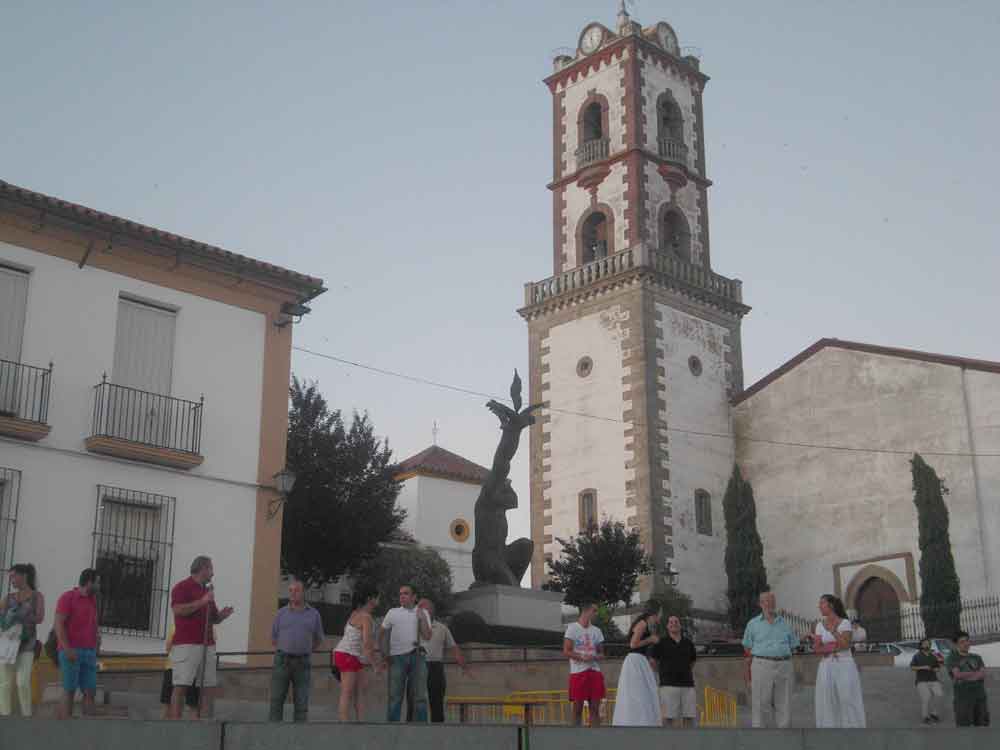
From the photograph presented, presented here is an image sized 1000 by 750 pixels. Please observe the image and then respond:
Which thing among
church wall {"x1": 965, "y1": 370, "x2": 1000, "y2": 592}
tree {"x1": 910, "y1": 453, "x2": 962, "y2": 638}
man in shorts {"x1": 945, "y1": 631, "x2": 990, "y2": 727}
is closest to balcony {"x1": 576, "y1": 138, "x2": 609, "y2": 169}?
church wall {"x1": 965, "y1": 370, "x2": 1000, "y2": 592}

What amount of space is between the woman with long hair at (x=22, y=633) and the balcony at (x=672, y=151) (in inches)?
1372

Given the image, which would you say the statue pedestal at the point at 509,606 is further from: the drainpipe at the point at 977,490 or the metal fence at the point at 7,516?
the drainpipe at the point at 977,490

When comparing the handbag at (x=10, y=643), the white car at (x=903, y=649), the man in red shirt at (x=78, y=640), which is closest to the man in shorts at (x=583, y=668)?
the man in red shirt at (x=78, y=640)

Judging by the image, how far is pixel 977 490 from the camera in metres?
35.3

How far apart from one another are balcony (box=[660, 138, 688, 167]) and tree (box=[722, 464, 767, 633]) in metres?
11.3

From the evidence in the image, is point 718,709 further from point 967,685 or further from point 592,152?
point 592,152

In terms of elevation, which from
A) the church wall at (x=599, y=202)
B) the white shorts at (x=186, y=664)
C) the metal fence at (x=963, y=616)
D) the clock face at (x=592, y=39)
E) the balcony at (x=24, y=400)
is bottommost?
the white shorts at (x=186, y=664)

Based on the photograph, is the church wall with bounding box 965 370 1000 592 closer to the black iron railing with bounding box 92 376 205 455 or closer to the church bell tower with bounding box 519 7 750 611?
the church bell tower with bounding box 519 7 750 611

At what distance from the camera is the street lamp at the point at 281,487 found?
21.3 metres

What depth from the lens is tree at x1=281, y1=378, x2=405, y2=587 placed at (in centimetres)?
3078

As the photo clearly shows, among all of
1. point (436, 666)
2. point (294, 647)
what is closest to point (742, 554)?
point (436, 666)

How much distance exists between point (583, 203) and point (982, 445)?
15.5 meters

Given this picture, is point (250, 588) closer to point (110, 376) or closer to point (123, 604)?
point (123, 604)

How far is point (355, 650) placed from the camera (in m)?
13.0
